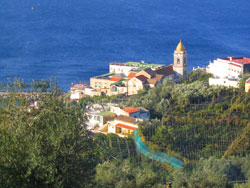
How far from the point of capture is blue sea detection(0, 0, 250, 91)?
45.0 metres

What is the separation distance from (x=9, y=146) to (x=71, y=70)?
111ft

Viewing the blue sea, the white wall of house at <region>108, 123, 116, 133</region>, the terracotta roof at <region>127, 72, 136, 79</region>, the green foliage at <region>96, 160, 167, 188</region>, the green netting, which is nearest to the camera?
the green foliage at <region>96, 160, 167, 188</region>

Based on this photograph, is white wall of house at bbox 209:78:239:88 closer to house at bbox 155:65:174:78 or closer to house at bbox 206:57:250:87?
house at bbox 206:57:250:87

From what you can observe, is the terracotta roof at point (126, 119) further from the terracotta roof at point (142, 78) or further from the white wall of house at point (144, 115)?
the terracotta roof at point (142, 78)

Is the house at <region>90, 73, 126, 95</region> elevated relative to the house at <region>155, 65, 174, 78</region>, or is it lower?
lower

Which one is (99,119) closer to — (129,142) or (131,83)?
(129,142)

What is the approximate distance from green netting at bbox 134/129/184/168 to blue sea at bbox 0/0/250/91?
20.3 metres

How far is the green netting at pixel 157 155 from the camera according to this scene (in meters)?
15.7

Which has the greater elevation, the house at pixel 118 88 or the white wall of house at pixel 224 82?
the white wall of house at pixel 224 82

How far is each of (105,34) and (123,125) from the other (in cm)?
4396

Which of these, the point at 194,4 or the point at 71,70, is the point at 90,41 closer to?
the point at 71,70

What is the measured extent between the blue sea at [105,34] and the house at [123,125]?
17.7 meters

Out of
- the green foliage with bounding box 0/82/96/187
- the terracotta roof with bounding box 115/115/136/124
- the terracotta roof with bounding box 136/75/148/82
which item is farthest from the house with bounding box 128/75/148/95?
the green foliage with bounding box 0/82/96/187

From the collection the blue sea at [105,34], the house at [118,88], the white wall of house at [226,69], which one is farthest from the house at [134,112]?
the blue sea at [105,34]
